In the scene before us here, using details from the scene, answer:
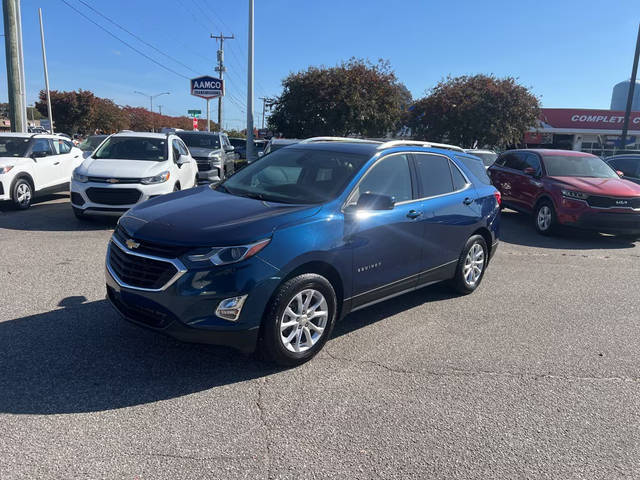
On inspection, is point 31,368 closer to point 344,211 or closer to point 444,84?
point 344,211

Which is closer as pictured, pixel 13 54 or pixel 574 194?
pixel 574 194

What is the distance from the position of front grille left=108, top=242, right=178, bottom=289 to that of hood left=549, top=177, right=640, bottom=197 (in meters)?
8.66

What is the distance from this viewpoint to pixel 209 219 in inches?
148

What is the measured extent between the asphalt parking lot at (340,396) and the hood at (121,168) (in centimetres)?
329

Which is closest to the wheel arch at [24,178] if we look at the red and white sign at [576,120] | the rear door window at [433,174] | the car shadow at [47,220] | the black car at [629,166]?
the car shadow at [47,220]

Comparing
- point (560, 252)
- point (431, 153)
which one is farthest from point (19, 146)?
point (560, 252)

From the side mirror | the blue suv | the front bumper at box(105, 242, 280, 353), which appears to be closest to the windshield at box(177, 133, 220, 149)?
the blue suv

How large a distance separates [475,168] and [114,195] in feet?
19.6

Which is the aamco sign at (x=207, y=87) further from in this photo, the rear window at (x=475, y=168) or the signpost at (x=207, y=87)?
the rear window at (x=475, y=168)

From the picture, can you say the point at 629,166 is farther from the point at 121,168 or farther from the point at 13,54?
the point at 13,54

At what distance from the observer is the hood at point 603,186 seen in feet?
30.7

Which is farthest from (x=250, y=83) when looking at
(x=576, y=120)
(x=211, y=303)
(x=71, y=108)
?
(x=71, y=108)

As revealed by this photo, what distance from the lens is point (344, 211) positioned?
162 inches

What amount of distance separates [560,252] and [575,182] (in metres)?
1.96
